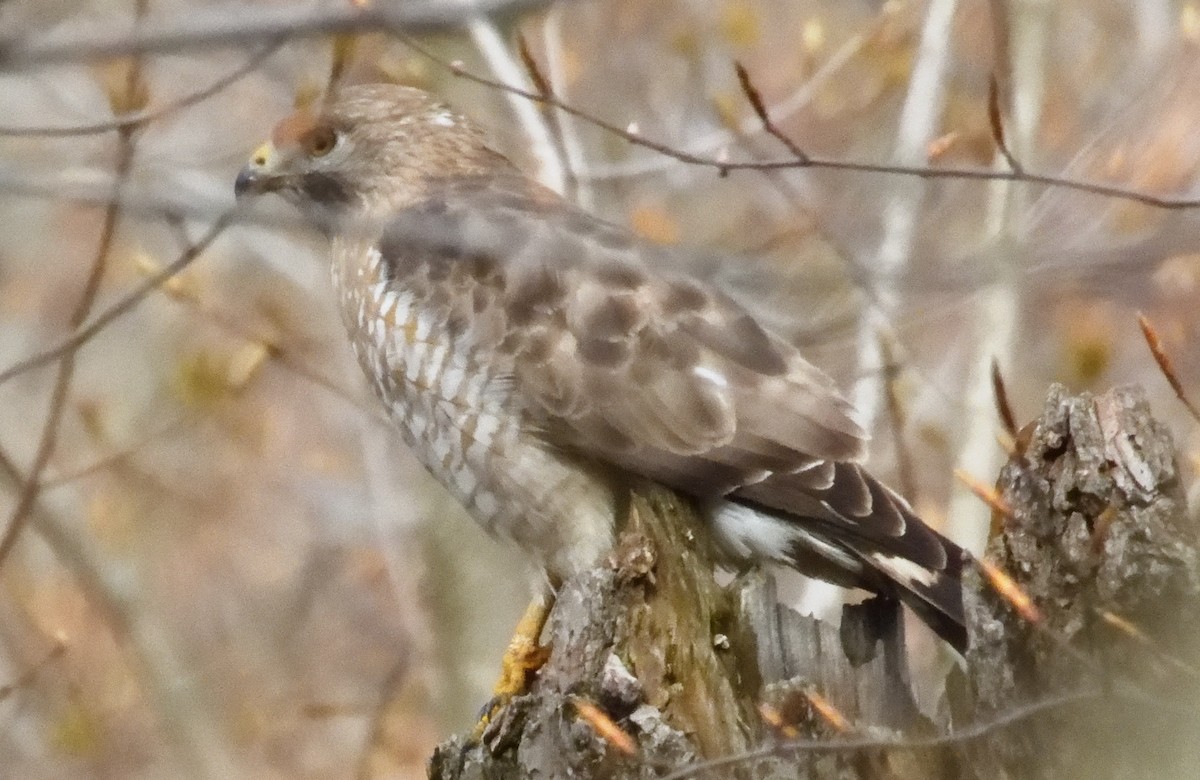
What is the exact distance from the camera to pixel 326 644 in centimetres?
884

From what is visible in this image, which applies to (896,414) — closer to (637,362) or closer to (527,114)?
(637,362)

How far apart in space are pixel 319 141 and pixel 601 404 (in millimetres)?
1494

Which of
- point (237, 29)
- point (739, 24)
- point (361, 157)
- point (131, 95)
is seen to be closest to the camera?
point (237, 29)

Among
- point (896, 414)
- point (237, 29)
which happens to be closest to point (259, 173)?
point (896, 414)

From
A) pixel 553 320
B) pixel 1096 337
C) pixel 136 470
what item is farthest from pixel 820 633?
pixel 136 470

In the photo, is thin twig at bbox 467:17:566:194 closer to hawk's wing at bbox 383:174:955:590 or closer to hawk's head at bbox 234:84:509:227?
hawk's head at bbox 234:84:509:227

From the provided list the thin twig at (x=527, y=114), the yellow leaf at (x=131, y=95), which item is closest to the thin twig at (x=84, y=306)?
the yellow leaf at (x=131, y=95)

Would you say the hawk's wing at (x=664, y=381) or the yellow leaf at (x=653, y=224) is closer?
the hawk's wing at (x=664, y=381)

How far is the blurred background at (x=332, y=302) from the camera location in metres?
3.43

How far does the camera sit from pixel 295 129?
457 cm

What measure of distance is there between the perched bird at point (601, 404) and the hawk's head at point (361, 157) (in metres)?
0.53

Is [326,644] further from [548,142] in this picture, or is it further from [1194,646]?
[1194,646]

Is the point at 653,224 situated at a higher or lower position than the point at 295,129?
higher

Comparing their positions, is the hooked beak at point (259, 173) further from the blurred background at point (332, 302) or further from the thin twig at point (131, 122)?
the thin twig at point (131, 122)
